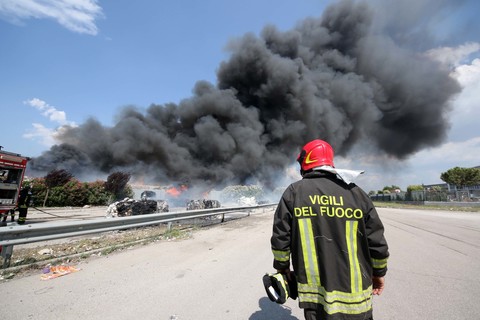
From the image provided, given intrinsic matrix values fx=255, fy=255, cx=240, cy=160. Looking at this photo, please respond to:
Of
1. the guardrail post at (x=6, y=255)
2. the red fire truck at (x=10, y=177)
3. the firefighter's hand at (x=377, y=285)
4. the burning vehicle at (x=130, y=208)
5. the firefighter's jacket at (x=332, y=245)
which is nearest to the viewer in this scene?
the firefighter's jacket at (x=332, y=245)

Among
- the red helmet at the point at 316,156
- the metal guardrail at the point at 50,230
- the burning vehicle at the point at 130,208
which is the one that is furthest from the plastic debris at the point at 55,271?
the burning vehicle at the point at 130,208

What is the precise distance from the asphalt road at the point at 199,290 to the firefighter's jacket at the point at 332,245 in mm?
1108

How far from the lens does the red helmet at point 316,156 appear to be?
5.23 feet

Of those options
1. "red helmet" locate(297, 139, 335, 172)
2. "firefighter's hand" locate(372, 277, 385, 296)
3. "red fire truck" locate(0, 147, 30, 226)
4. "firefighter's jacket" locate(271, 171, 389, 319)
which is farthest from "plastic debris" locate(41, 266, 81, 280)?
"red fire truck" locate(0, 147, 30, 226)

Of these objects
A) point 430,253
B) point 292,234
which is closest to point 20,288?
point 292,234

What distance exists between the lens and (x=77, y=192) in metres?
17.0

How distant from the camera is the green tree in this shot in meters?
46.2

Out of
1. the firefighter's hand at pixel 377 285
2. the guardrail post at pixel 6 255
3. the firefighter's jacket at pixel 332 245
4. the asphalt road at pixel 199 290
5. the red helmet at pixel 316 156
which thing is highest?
the red helmet at pixel 316 156

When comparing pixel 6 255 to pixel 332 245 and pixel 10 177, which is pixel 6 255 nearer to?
pixel 332 245

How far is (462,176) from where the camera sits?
48.2 m

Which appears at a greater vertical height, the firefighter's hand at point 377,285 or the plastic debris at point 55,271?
the firefighter's hand at point 377,285

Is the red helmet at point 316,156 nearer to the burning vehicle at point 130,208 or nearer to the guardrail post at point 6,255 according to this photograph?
the guardrail post at point 6,255

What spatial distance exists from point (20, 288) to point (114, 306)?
1293 mm

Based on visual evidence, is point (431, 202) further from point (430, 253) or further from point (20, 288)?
point (20, 288)
